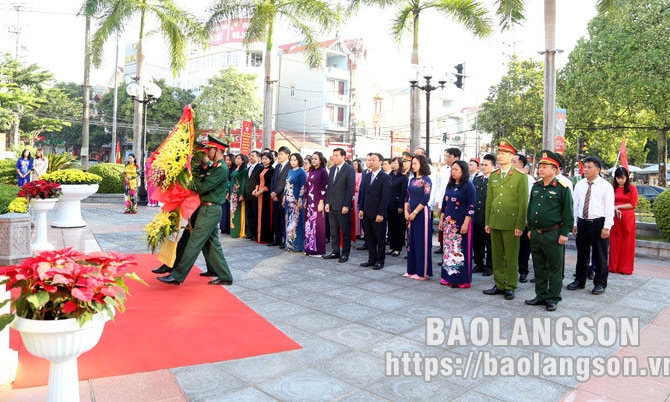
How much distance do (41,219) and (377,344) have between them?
6.25 meters

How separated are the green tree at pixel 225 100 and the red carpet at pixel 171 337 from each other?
31571mm

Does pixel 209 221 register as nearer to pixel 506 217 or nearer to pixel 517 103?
pixel 506 217

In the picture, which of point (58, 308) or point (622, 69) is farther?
point (622, 69)

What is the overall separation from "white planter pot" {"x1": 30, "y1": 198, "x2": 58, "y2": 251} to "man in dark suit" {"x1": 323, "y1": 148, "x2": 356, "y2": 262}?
13.8 ft

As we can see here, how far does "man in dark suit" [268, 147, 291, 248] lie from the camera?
914 cm

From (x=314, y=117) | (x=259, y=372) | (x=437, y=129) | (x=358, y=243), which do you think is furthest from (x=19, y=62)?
(x=437, y=129)

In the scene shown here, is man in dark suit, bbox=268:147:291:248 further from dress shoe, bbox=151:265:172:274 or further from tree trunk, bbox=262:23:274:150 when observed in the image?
tree trunk, bbox=262:23:274:150

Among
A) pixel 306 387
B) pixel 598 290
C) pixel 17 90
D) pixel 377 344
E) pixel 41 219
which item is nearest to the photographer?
pixel 306 387

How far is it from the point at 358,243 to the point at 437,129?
51855 mm

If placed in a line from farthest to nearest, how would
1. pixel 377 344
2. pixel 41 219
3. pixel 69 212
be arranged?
pixel 69 212, pixel 41 219, pixel 377 344

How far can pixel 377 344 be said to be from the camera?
14.4ft

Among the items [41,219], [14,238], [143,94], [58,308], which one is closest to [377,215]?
[14,238]

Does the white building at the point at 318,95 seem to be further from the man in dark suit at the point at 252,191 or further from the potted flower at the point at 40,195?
the potted flower at the point at 40,195

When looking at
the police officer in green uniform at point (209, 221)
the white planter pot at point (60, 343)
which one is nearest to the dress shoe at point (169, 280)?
the police officer in green uniform at point (209, 221)
